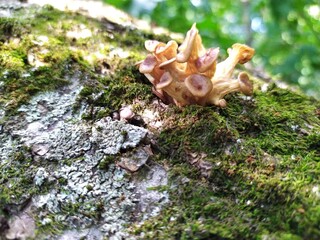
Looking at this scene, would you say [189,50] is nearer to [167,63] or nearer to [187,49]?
[187,49]

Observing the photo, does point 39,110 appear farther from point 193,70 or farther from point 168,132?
point 193,70

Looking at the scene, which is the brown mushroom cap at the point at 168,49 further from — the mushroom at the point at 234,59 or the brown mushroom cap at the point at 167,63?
the mushroom at the point at 234,59

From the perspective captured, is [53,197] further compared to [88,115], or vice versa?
[88,115]

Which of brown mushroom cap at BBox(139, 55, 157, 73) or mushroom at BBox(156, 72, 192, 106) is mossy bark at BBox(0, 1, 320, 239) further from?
brown mushroom cap at BBox(139, 55, 157, 73)

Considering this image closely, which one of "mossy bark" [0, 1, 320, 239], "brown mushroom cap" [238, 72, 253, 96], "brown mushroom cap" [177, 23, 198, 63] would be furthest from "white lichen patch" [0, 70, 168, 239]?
"brown mushroom cap" [238, 72, 253, 96]

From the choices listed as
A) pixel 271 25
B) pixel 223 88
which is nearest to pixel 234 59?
pixel 223 88

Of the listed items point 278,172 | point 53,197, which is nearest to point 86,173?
point 53,197
